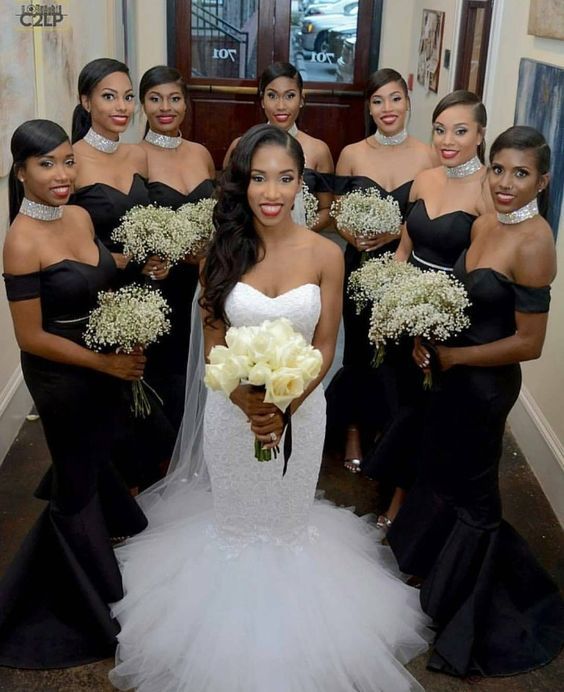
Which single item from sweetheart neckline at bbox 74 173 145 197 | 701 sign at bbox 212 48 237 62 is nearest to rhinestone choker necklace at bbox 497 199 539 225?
sweetheart neckline at bbox 74 173 145 197

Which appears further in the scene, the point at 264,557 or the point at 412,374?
the point at 412,374

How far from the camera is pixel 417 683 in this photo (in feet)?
11.5

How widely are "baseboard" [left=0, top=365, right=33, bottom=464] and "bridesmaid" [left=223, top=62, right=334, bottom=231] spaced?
7.04 ft

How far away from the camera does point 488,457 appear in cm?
373

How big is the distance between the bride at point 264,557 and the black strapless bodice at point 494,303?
0.56 metres

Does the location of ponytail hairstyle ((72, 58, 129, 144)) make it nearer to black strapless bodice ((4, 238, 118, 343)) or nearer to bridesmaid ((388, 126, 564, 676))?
black strapless bodice ((4, 238, 118, 343))

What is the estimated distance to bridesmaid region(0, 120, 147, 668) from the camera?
11.3ft

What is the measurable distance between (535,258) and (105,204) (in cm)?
215

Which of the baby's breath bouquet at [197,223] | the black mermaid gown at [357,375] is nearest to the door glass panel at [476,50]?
the black mermaid gown at [357,375]

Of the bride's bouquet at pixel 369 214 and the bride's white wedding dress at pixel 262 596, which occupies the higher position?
the bride's bouquet at pixel 369 214

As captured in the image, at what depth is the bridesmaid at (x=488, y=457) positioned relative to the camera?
3.44m

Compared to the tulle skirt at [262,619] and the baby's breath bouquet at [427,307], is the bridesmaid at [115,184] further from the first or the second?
the baby's breath bouquet at [427,307]

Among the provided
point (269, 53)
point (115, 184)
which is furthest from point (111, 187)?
point (269, 53)

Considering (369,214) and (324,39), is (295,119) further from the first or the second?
(324,39)
